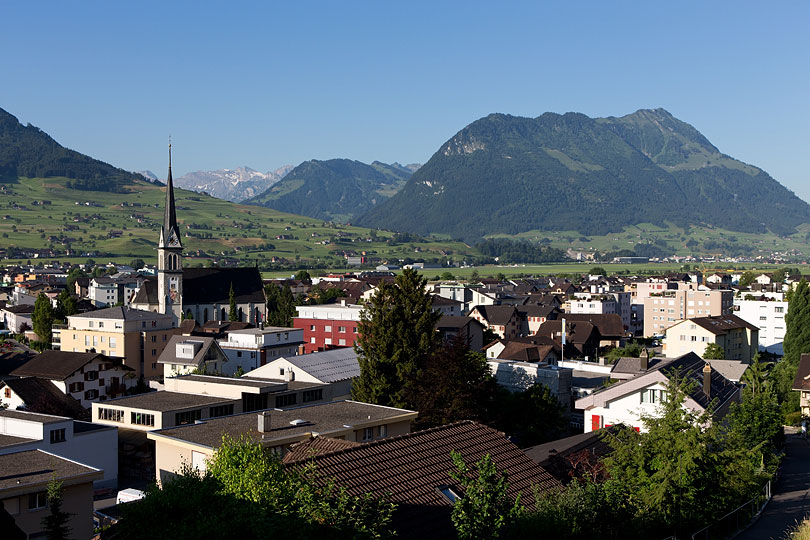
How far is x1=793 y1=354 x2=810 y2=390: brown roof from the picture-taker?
147 ft

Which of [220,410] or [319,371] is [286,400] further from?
[319,371]

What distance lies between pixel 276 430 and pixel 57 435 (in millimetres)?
7215

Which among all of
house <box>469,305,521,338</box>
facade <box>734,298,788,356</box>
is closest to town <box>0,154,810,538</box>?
house <box>469,305,521,338</box>

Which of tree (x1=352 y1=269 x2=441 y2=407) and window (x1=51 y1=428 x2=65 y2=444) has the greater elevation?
tree (x1=352 y1=269 x2=441 y2=407)

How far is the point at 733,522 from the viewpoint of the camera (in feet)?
68.1

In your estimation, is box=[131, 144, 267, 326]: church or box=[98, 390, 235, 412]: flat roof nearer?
box=[98, 390, 235, 412]: flat roof

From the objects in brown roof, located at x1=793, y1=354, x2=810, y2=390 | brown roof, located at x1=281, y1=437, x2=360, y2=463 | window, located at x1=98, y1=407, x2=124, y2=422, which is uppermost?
brown roof, located at x1=281, y1=437, x2=360, y2=463

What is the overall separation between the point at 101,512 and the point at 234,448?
11.7 meters

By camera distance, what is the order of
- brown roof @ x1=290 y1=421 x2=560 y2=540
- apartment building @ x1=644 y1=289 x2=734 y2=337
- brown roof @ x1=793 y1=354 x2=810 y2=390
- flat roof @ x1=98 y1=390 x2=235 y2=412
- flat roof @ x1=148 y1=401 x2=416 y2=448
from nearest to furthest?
brown roof @ x1=290 y1=421 x2=560 y2=540, flat roof @ x1=148 y1=401 x2=416 y2=448, flat roof @ x1=98 y1=390 x2=235 y2=412, brown roof @ x1=793 y1=354 x2=810 y2=390, apartment building @ x1=644 y1=289 x2=734 y2=337

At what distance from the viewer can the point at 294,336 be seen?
2083 inches

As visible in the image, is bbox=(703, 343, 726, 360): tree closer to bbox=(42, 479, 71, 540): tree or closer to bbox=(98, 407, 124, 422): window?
bbox=(98, 407, 124, 422): window

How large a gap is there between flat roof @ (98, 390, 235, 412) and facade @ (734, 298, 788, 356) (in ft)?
200

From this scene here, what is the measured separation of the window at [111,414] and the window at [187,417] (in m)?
2.69

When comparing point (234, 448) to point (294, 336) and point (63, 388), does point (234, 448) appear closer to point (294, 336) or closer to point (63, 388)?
point (63, 388)
